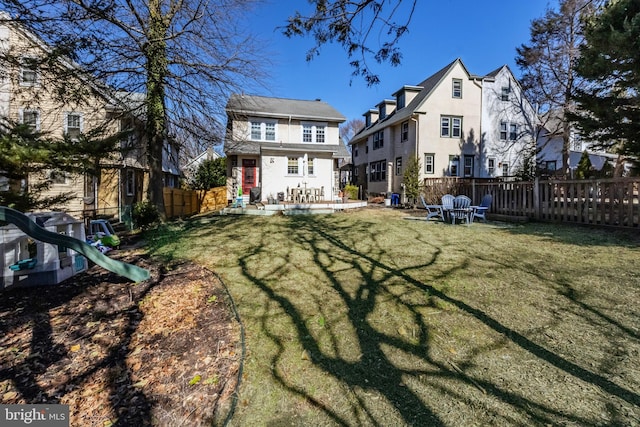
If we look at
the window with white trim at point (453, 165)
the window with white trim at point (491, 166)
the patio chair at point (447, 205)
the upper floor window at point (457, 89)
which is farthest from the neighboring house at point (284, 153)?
the window with white trim at point (491, 166)

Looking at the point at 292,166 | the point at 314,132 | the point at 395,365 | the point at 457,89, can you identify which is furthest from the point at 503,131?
the point at 395,365

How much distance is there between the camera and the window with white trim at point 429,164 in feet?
74.0

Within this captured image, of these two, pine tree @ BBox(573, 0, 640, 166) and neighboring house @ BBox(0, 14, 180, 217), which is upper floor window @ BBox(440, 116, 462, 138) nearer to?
pine tree @ BBox(573, 0, 640, 166)

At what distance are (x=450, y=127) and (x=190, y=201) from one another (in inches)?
772

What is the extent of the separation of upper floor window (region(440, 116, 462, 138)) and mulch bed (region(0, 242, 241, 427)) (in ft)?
72.6

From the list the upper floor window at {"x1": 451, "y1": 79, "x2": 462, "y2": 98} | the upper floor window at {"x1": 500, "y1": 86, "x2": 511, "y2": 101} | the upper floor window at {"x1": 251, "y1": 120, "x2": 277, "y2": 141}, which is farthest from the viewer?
the upper floor window at {"x1": 500, "y1": 86, "x2": 511, "y2": 101}

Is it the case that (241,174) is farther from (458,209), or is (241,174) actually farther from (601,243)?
(601,243)

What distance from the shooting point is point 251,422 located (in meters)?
2.32

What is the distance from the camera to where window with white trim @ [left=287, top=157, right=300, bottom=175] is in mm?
20391

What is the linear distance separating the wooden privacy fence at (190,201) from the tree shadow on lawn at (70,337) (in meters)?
12.5

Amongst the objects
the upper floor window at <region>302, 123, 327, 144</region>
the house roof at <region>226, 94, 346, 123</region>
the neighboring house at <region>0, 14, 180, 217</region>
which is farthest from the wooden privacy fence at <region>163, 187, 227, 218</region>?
the upper floor window at <region>302, 123, 327, 144</region>

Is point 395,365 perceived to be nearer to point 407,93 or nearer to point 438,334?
point 438,334

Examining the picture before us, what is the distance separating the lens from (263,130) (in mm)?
21266

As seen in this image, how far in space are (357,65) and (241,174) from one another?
16674 millimetres
